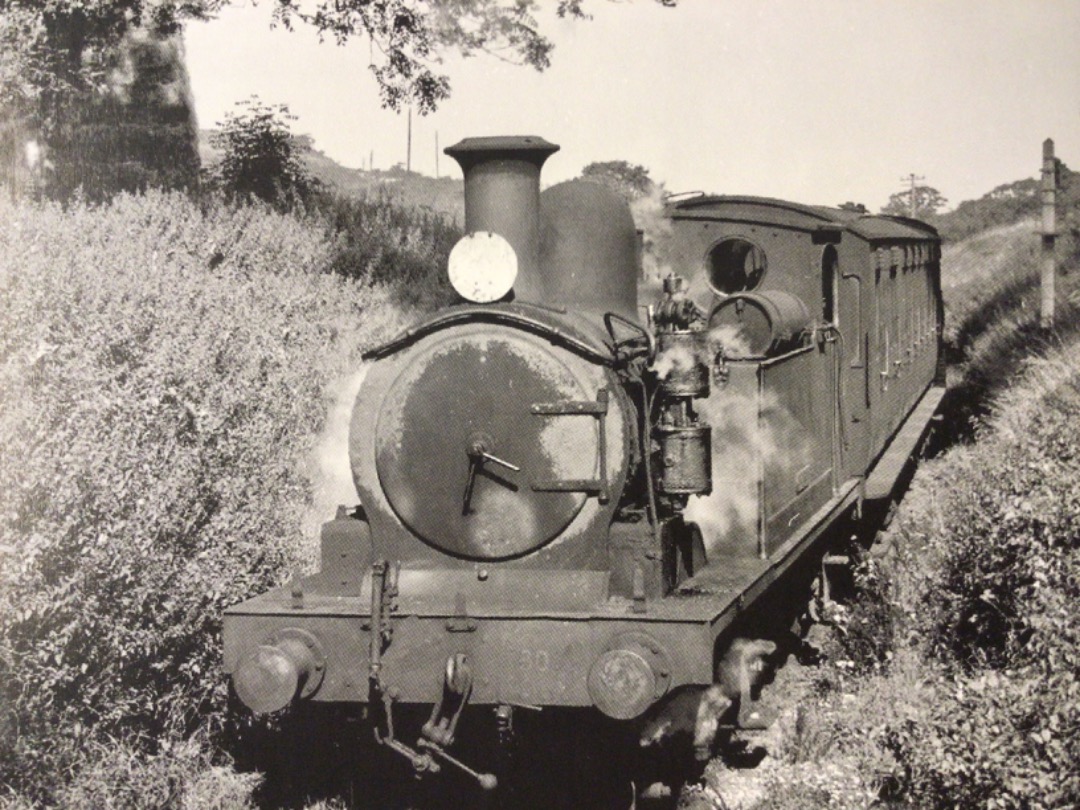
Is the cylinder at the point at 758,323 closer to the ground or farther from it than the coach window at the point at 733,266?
closer to the ground

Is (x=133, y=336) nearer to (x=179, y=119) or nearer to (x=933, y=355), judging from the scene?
(x=179, y=119)

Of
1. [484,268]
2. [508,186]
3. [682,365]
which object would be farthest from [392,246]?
[682,365]

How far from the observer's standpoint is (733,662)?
507 cm

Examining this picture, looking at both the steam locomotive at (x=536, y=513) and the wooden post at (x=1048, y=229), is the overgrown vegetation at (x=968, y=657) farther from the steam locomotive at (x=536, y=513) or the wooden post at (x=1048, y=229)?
the wooden post at (x=1048, y=229)

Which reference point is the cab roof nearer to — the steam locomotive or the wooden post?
the steam locomotive

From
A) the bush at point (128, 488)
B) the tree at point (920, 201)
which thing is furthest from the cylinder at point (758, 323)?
the tree at point (920, 201)

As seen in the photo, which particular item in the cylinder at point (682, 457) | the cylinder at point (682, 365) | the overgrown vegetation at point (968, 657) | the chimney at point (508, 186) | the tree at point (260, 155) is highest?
the tree at point (260, 155)

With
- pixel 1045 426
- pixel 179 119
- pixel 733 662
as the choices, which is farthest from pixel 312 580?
pixel 179 119

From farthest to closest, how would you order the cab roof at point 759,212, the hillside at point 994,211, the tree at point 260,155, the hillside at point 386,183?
the hillside at point 994,211 < the hillside at point 386,183 < the tree at point 260,155 < the cab roof at point 759,212

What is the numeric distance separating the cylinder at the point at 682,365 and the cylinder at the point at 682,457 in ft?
0.47

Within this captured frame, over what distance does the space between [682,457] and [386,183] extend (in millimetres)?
17680

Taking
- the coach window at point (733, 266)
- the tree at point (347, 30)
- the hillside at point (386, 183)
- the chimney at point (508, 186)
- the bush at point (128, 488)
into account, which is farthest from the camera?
the hillside at point (386, 183)

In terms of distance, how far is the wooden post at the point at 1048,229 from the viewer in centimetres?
1510

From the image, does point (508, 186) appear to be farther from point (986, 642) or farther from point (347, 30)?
point (347, 30)
